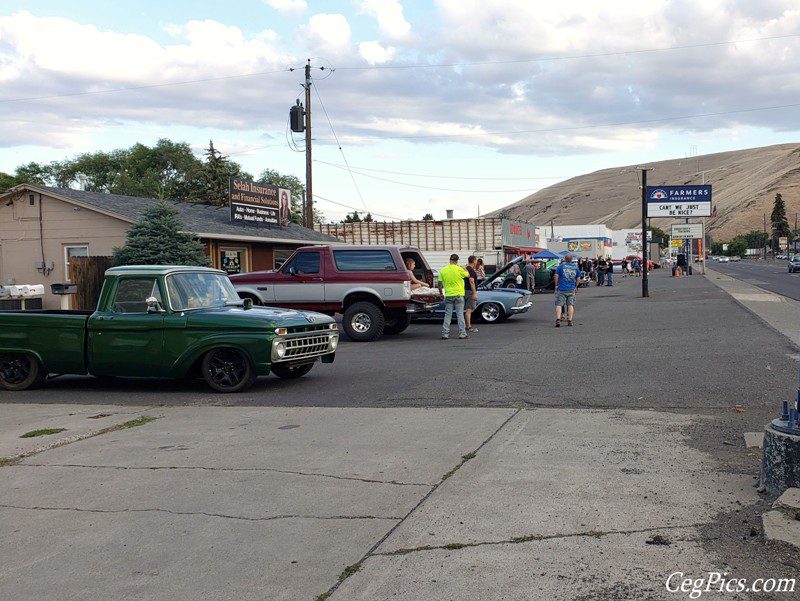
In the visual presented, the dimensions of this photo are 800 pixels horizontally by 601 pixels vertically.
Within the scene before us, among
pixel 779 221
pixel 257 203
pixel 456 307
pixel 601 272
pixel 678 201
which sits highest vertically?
pixel 779 221

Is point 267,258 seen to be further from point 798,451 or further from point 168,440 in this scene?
point 798,451

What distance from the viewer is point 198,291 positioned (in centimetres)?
1148

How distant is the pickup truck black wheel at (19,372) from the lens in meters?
11.5

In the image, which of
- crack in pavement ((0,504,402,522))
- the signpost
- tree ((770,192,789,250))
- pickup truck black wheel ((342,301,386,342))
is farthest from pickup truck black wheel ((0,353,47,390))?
tree ((770,192,789,250))

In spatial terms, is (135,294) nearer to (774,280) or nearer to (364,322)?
(364,322)

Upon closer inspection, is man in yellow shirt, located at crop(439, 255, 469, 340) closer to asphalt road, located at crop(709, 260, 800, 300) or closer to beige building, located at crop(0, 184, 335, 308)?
beige building, located at crop(0, 184, 335, 308)

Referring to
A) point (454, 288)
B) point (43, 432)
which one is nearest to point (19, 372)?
point (43, 432)

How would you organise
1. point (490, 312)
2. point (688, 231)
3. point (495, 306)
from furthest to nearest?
point (688, 231)
point (490, 312)
point (495, 306)

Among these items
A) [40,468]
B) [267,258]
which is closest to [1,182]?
[267,258]

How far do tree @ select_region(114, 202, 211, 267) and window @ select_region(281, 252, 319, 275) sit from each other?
8.06m

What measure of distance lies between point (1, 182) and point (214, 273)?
6901 cm

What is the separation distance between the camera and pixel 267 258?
33500mm

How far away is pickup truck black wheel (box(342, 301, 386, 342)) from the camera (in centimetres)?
1791

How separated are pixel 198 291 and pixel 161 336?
93 centimetres
